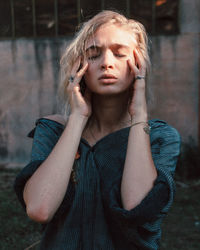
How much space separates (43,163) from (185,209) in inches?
144

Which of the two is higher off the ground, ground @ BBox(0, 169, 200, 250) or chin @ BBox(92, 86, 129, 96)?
chin @ BBox(92, 86, 129, 96)

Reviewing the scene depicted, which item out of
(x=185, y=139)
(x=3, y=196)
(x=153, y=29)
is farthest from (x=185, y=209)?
(x=153, y=29)

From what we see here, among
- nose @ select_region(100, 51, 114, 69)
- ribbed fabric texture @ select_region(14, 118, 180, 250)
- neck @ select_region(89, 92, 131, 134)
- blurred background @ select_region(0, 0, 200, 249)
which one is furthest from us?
blurred background @ select_region(0, 0, 200, 249)

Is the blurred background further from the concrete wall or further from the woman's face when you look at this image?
the woman's face

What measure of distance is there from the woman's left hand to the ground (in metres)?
2.53

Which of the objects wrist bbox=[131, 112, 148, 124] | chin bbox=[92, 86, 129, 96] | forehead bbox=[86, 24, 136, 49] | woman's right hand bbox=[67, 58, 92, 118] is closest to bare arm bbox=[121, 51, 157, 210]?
wrist bbox=[131, 112, 148, 124]

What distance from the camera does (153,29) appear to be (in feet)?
21.0

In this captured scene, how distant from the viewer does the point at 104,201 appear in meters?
1.71

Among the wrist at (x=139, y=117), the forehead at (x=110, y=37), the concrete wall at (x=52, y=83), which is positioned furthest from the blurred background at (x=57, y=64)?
the forehead at (x=110, y=37)

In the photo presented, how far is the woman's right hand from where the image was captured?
1900mm

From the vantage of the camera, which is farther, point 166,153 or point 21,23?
point 21,23

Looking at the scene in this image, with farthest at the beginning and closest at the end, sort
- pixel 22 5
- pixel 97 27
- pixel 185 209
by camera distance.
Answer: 1. pixel 22 5
2. pixel 185 209
3. pixel 97 27

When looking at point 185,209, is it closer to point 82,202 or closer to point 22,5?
point 82,202

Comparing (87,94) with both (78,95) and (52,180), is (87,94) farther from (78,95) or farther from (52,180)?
(52,180)
